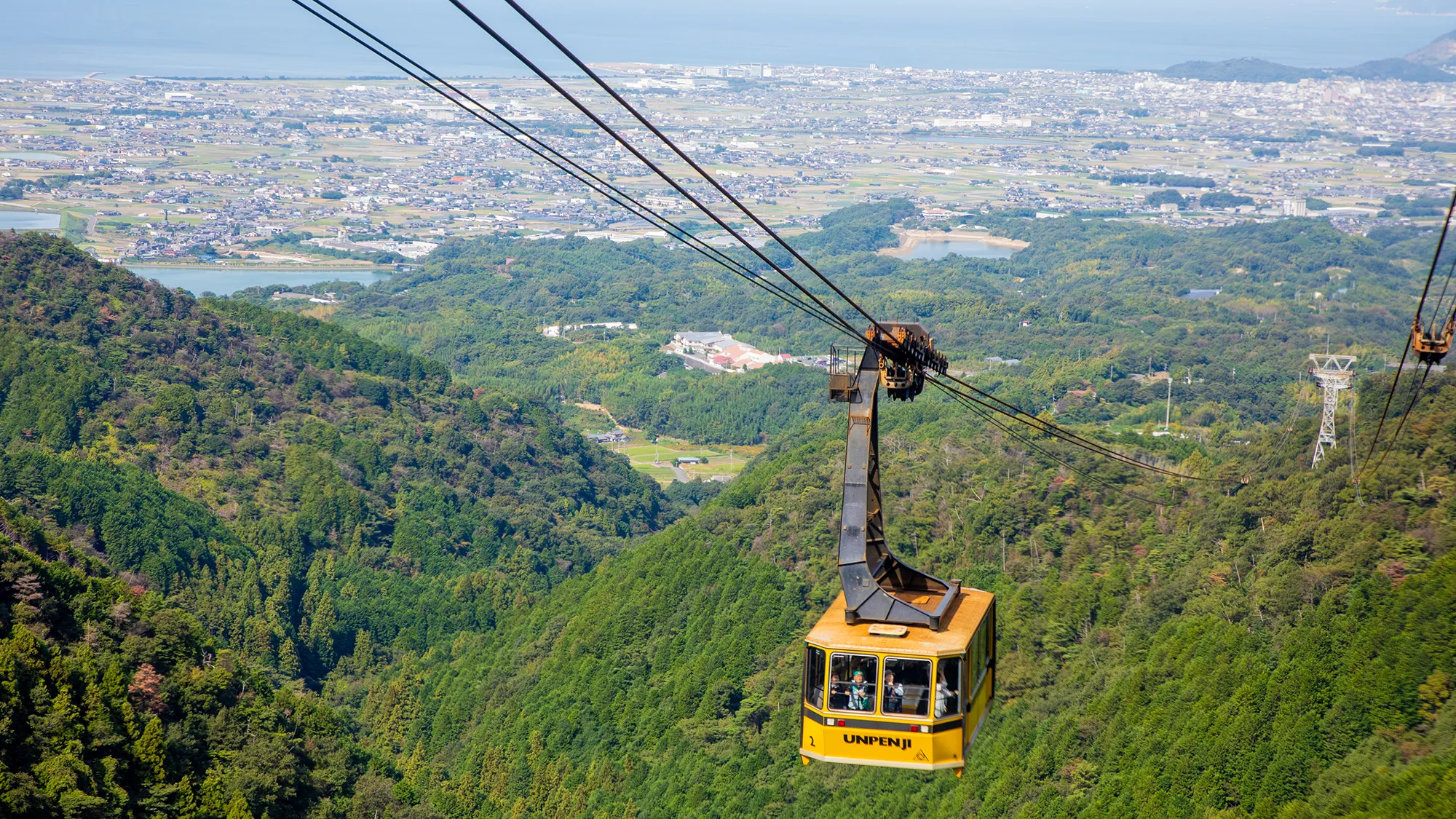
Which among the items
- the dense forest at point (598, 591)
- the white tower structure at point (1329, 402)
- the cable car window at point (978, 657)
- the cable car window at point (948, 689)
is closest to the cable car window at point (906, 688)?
the cable car window at point (948, 689)

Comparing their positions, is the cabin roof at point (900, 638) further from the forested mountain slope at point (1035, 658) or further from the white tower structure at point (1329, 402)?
the white tower structure at point (1329, 402)

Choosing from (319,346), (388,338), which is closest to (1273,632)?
(319,346)

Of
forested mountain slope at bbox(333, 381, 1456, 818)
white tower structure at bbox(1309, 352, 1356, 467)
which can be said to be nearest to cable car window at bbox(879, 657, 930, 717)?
forested mountain slope at bbox(333, 381, 1456, 818)

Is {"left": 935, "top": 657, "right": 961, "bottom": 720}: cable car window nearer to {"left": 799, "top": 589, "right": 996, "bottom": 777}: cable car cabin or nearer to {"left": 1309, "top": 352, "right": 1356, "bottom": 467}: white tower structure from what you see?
{"left": 799, "top": 589, "right": 996, "bottom": 777}: cable car cabin

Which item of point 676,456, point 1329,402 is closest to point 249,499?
point 676,456

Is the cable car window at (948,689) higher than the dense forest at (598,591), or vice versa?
the cable car window at (948,689)

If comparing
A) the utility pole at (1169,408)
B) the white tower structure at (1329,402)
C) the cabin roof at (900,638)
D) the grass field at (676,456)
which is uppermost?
the cabin roof at (900,638)

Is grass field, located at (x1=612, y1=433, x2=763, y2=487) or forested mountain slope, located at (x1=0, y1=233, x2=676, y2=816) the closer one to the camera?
forested mountain slope, located at (x1=0, y1=233, x2=676, y2=816)

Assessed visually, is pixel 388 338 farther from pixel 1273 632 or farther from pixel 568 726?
pixel 1273 632
